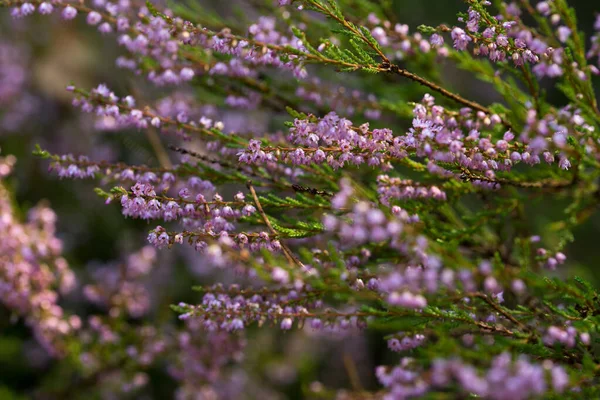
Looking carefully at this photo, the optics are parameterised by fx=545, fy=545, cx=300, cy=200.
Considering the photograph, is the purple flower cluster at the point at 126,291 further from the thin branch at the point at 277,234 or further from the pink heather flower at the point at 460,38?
the pink heather flower at the point at 460,38

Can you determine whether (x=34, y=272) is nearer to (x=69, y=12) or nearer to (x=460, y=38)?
(x=69, y=12)

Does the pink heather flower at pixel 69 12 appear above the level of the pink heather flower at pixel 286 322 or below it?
above

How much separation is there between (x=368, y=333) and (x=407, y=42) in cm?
439

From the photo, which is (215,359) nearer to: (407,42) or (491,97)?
(407,42)

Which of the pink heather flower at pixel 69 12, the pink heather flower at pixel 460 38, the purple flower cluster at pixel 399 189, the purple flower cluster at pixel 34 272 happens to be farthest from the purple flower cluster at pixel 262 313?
the purple flower cluster at pixel 34 272

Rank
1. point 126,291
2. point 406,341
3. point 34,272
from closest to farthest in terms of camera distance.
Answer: point 406,341 → point 34,272 → point 126,291

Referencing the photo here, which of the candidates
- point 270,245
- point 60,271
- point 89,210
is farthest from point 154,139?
point 89,210

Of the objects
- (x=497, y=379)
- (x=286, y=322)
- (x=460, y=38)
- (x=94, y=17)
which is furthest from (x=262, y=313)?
(x=94, y=17)

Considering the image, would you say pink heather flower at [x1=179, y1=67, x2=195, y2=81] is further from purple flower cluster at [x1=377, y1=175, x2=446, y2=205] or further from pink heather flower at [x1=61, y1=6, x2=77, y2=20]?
purple flower cluster at [x1=377, y1=175, x2=446, y2=205]

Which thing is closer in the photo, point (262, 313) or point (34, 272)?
point (262, 313)

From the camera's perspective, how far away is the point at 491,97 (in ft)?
22.3

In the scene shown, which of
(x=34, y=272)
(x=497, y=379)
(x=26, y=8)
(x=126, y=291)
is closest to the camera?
(x=497, y=379)

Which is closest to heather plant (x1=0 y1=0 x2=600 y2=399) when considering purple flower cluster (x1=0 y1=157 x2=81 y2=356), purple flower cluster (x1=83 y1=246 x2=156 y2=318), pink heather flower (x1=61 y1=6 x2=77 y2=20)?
pink heather flower (x1=61 y1=6 x2=77 y2=20)

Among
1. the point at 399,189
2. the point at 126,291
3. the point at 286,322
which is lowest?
the point at 126,291
